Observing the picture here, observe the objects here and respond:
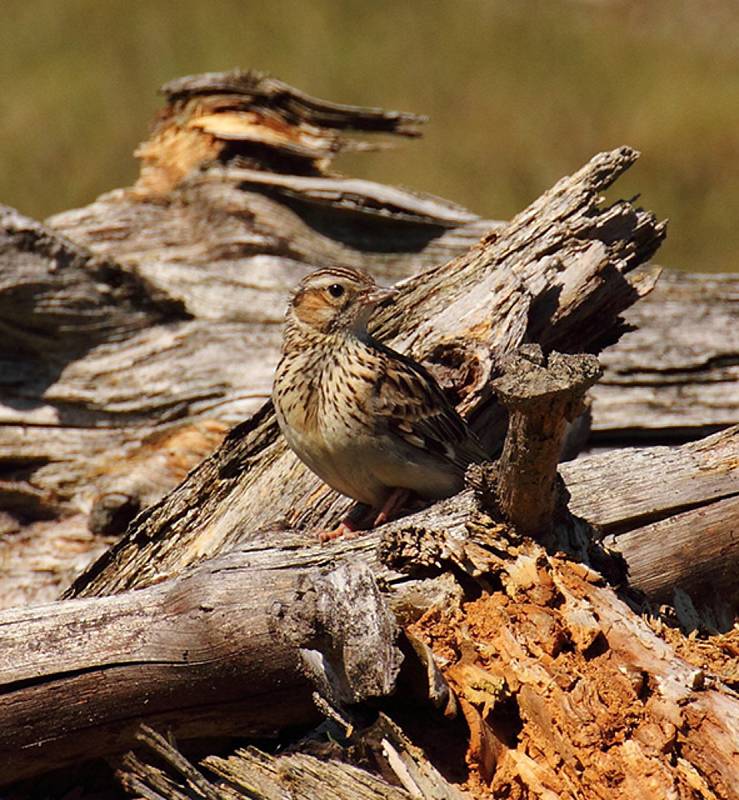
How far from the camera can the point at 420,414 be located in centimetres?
630

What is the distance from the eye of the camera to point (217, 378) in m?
10.1

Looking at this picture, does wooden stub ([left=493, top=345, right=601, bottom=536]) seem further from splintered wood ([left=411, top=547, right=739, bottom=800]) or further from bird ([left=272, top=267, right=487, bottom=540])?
bird ([left=272, top=267, right=487, bottom=540])

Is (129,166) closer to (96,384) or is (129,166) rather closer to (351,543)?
(96,384)

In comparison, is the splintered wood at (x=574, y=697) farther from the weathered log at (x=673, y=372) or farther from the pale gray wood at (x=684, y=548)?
the weathered log at (x=673, y=372)

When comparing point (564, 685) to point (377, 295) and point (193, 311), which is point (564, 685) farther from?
point (193, 311)

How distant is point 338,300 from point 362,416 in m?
0.87

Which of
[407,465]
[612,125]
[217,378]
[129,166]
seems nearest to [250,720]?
[407,465]

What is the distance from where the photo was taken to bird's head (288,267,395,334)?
6.71 metres

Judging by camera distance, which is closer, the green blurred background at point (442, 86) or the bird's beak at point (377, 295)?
the bird's beak at point (377, 295)

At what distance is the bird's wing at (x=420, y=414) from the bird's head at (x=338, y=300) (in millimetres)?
253

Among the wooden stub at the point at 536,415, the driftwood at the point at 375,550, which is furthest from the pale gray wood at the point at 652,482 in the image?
the wooden stub at the point at 536,415

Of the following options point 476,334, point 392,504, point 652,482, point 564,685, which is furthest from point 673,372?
point 564,685

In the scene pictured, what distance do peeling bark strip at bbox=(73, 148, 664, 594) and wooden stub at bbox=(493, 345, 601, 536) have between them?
6.86 ft

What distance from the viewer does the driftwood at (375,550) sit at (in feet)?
15.8
